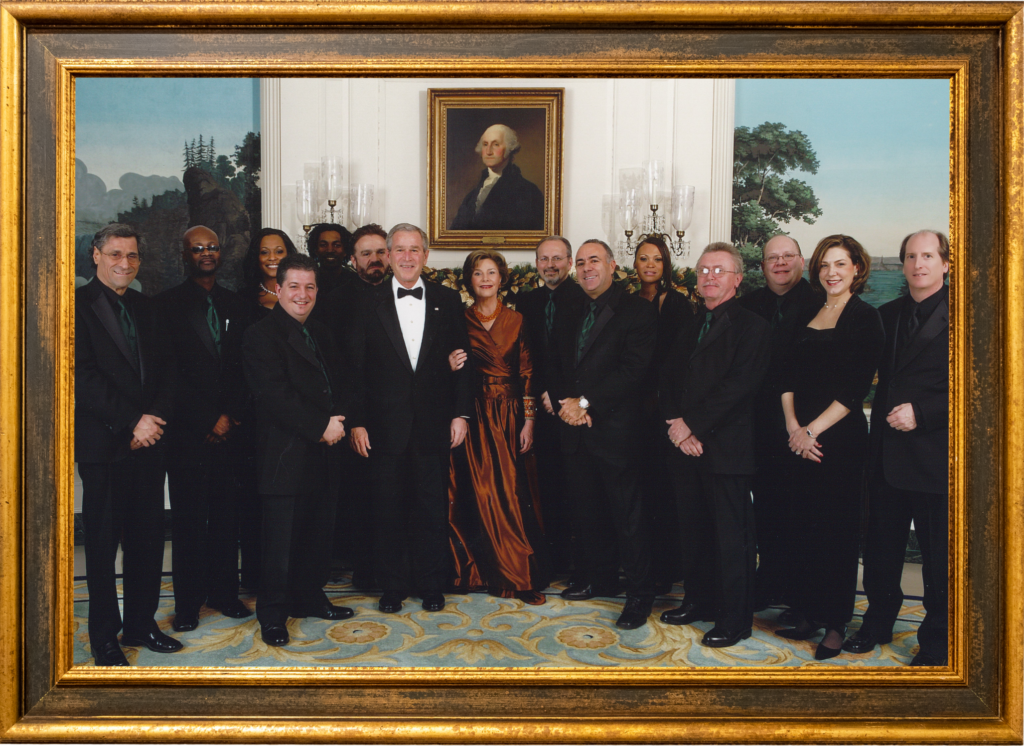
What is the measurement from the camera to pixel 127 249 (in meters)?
2.38

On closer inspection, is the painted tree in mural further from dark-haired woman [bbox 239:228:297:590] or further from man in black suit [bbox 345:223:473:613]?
dark-haired woman [bbox 239:228:297:590]

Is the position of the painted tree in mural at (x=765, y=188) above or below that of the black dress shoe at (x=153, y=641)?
above

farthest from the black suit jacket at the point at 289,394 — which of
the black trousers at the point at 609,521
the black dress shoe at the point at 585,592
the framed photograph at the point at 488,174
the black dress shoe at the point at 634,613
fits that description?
the black dress shoe at the point at 634,613

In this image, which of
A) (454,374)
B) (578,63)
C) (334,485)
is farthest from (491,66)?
(334,485)

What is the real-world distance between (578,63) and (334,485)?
1915mm

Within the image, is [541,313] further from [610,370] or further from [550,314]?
[610,370]

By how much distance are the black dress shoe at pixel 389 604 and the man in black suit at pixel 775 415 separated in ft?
4.73

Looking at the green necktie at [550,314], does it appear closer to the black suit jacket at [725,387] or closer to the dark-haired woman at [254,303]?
the black suit jacket at [725,387]

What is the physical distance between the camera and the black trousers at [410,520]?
2.42 metres

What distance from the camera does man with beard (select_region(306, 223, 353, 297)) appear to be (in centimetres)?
238

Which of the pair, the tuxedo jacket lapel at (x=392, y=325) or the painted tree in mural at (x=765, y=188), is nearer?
the painted tree in mural at (x=765, y=188)

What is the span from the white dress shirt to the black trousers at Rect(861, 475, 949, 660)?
1.91m

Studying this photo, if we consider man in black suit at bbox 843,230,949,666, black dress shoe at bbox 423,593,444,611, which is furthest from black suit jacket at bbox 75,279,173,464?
man in black suit at bbox 843,230,949,666

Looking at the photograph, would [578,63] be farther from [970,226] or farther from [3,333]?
[3,333]
